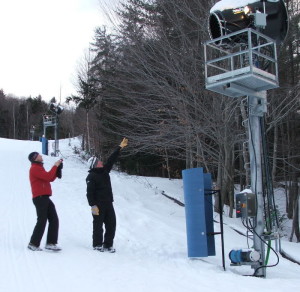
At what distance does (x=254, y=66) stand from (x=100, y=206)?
3.65 m

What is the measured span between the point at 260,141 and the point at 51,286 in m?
4.20

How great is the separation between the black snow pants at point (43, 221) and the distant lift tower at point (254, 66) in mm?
3067

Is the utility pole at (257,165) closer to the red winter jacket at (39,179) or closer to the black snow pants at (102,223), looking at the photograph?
the black snow pants at (102,223)

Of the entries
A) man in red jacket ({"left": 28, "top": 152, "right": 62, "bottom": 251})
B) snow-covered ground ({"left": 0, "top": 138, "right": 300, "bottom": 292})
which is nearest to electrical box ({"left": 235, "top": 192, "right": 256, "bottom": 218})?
snow-covered ground ({"left": 0, "top": 138, "right": 300, "bottom": 292})

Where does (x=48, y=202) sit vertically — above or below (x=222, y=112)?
below

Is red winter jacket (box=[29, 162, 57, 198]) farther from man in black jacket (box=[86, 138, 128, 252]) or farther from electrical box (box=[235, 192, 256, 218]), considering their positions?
electrical box (box=[235, 192, 256, 218])

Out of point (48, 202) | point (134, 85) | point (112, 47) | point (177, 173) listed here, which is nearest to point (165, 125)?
point (134, 85)

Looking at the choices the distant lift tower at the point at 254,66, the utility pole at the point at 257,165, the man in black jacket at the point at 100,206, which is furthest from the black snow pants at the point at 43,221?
the utility pole at the point at 257,165

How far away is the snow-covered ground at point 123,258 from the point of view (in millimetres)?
5352

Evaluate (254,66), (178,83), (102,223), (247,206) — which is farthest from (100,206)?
(178,83)

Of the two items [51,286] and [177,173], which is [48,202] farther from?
[177,173]

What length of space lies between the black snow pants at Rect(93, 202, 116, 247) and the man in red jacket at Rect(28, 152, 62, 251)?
736 millimetres

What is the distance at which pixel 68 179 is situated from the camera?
17312mm

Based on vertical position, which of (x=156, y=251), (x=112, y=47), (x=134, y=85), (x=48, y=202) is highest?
(x=112, y=47)
